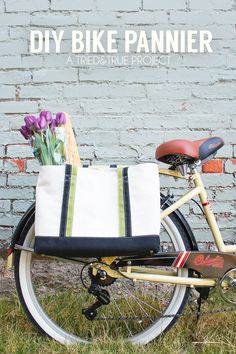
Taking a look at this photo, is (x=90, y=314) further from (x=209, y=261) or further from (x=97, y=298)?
(x=209, y=261)

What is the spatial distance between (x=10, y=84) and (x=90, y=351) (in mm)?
1596

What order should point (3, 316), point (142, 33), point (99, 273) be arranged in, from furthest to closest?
point (142, 33), point (3, 316), point (99, 273)

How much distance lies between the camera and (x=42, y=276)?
3518 mm

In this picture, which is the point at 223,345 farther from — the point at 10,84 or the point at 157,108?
the point at 10,84

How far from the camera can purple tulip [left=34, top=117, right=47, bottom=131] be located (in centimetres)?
264

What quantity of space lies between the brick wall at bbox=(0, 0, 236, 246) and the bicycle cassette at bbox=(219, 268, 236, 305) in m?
0.71

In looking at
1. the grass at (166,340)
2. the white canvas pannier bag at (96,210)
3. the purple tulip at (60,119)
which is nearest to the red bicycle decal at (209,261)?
the grass at (166,340)

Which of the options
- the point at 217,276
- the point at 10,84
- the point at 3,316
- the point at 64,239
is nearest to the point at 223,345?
the point at 217,276

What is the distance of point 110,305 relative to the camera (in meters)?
3.16

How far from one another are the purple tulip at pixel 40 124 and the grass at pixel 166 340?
3.27 ft

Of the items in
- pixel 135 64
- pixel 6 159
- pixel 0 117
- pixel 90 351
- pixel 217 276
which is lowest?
pixel 90 351

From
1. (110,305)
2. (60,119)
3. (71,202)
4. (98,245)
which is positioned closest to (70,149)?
(60,119)

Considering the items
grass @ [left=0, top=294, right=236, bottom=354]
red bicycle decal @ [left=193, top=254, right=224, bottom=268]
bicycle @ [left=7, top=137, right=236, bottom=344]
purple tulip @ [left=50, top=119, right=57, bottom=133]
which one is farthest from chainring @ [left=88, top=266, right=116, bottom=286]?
purple tulip @ [left=50, top=119, right=57, bottom=133]

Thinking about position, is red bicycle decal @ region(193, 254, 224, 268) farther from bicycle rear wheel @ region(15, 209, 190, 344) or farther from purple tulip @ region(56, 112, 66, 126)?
purple tulip @ region(56, 112, 66, 126)
